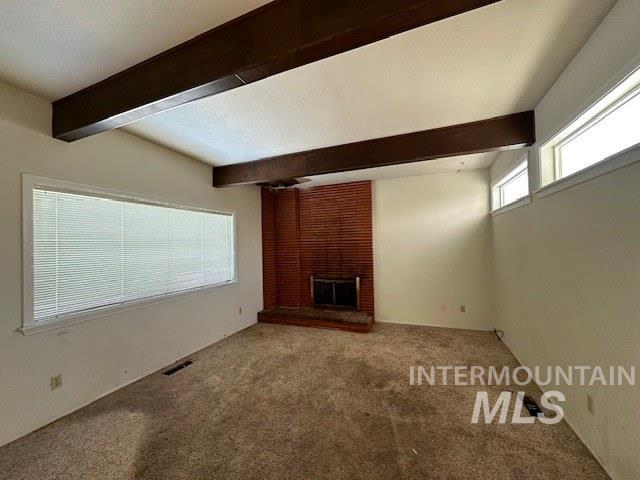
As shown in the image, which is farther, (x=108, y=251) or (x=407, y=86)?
(x=108, y=251)

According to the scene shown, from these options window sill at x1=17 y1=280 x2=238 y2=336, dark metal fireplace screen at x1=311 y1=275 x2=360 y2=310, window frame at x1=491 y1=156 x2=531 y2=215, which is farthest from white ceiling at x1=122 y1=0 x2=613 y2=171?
dark metal fireplace screen at x1=311 y1=275 x2=360 y2=310

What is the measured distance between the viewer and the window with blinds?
6.80ft

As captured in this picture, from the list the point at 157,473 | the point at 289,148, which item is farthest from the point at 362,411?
the point at 289,148

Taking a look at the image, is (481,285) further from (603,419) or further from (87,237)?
(87,237)

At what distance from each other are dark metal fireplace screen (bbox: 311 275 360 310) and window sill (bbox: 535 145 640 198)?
123 inches

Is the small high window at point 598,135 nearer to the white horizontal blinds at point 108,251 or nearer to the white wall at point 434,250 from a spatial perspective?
the white wall at point 434,250

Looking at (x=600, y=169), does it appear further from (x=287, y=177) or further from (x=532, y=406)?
(x=287, y=177)

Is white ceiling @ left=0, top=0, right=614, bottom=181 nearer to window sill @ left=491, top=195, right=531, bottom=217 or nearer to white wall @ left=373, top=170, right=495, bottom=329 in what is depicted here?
window sill @ left=491, top=195, right=531, bottom=217

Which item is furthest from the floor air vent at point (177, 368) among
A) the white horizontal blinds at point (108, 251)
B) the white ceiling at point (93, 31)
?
the white ceiling at point (93, 31)

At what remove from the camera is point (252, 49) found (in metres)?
1.31

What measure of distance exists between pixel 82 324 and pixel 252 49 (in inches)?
104

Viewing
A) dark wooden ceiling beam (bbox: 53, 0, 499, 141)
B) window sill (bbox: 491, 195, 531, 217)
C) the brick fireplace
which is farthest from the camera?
the brick fireplace

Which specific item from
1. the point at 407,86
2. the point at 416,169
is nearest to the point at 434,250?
the point at 416,169

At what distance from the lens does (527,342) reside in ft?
8.74
